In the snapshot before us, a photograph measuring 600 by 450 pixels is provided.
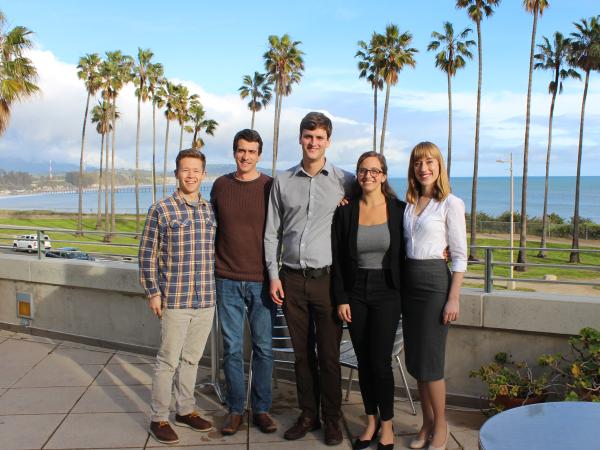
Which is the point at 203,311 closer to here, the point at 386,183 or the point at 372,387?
the point at 372,387

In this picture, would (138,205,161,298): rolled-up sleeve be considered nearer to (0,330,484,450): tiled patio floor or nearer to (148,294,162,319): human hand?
(148,294,162,319): human hand

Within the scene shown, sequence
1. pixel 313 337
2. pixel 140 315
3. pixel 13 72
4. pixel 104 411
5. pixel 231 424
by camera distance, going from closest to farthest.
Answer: pixel 313 337 → pixel 231 424 → pixel 104 411 → pixel 140 315 → pixel 13 72

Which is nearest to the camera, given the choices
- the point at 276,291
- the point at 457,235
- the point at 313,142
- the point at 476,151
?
the point at 457,235

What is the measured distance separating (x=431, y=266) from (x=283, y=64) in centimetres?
3721

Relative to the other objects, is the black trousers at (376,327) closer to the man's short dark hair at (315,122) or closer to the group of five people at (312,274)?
the group of five people at (312,274)

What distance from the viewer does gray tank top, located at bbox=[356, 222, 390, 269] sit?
11.3 ft

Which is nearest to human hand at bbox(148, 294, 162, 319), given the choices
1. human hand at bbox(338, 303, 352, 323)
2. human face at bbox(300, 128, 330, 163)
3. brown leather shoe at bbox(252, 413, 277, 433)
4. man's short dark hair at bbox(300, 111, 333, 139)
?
brown leather shoe at bbox(252, 413, 277, 433)

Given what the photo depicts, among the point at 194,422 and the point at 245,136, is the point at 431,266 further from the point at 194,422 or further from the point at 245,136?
the point at 194,422

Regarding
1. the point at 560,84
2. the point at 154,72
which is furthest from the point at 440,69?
the point at 154,72

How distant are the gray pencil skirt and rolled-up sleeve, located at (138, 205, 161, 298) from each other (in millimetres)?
1637

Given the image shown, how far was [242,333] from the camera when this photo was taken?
3.87m

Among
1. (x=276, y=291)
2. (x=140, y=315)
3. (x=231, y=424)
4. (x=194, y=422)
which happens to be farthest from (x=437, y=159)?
(x=140, y=315)

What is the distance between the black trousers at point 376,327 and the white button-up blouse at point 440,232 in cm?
28

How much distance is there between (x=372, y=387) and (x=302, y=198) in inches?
52.2
